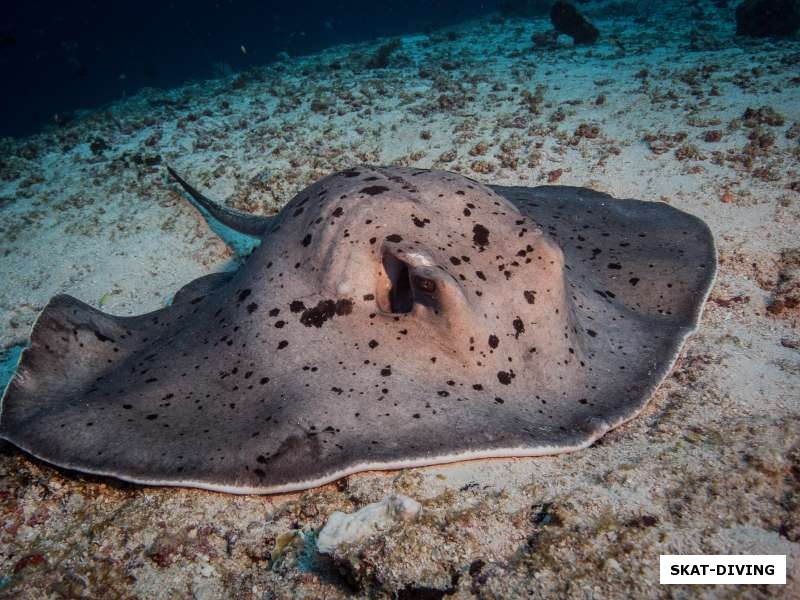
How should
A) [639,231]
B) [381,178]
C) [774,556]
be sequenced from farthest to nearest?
[639,231] → [381,178] → [774,556]

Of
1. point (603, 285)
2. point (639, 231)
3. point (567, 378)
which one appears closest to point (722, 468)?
point (567, 378)

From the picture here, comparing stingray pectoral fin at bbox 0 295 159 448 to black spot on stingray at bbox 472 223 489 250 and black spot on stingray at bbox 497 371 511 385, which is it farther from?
black spot on stingray at bbox 472 223 489 250

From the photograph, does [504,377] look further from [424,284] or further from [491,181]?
[491,181]

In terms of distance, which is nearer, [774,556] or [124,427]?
[774,556]

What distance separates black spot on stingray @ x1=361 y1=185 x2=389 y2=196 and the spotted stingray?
2cm

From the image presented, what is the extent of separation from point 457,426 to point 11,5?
412 ft

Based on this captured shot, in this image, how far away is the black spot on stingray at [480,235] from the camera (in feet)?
10.6

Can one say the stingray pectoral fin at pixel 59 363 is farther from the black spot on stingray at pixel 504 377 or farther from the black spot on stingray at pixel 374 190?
the black spot on stingray at pixel 504 377

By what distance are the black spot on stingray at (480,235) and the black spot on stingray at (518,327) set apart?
622mm

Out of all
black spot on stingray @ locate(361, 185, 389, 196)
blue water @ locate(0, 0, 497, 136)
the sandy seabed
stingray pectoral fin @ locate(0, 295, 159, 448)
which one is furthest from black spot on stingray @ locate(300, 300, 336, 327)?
blue water @ locate(0, 0, 497, 136)

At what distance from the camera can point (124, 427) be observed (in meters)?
2.65

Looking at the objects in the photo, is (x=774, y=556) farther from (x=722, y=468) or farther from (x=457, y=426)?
(x=457, y=426)

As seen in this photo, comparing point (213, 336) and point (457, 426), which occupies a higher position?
point (213, 336)

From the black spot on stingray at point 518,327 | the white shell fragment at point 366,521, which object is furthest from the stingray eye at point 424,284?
the white shell fragment at point 366,521
